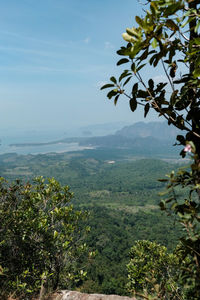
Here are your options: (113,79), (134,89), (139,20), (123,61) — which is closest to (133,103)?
(134,89)

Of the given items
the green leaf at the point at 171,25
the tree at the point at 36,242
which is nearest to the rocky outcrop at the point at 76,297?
the tree at the point at 36,242

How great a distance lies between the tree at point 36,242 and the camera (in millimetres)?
5664

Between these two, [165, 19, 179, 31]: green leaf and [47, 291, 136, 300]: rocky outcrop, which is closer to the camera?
[165, 19, 179, 31]: green leaf

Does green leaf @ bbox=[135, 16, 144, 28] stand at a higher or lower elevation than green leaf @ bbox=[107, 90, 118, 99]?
higher

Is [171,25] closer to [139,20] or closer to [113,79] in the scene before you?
[139,20]

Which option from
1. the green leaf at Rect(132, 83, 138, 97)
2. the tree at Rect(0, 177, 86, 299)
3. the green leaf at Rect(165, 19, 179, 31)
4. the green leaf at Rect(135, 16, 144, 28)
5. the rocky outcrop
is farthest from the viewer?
the tree at Rect(0, 177, 86, 299)

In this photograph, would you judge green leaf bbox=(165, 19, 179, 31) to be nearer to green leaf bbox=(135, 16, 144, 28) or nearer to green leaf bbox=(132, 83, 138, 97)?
green leaf bbox=(135, 16, 144, 28)

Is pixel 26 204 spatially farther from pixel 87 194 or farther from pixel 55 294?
pixel 87 194

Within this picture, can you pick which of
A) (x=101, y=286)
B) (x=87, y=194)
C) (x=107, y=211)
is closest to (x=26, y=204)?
(x=101, y=286)

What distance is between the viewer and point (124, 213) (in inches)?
4048

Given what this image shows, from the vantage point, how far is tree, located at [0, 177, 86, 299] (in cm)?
566

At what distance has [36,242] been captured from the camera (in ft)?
19.3

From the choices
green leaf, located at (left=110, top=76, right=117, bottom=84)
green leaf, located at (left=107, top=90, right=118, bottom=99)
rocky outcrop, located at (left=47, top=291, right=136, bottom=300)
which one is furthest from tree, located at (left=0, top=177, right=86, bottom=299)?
green leaf, located at (left=110, top=76, right=117, bottom=84)

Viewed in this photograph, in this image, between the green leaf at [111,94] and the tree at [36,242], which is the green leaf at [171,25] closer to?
the green leaf at [111,94]
